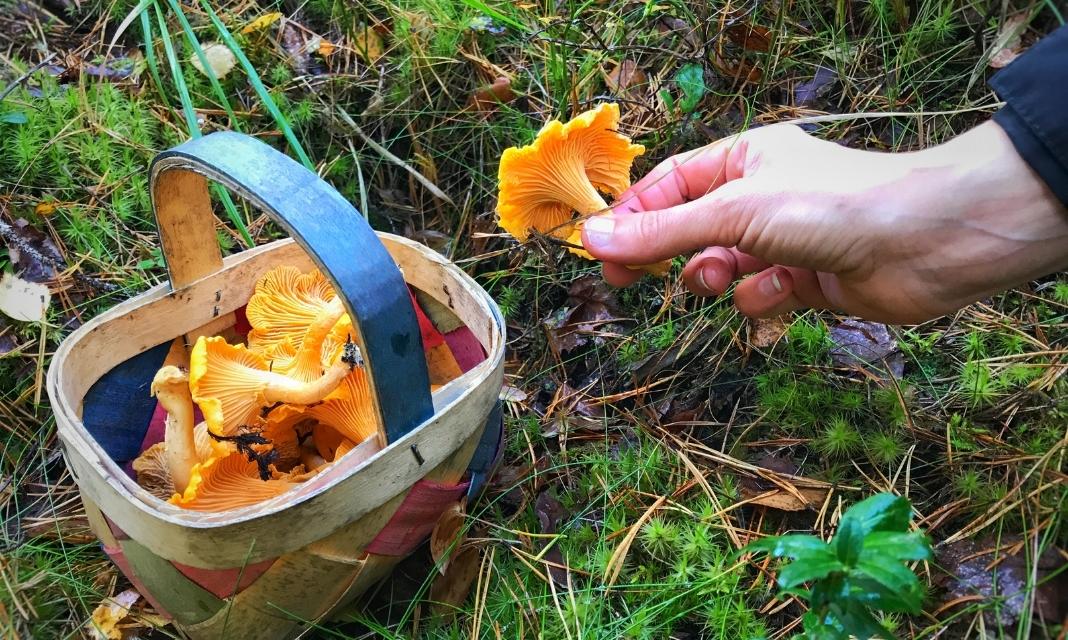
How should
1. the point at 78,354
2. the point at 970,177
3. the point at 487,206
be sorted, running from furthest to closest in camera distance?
the point at 487,206, the point at 78,354, the point at 970,177

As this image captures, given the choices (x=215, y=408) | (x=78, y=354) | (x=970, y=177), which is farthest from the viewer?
(x=78, y=354)

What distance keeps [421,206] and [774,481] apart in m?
1.51

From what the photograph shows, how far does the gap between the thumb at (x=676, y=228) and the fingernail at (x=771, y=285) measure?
284mm

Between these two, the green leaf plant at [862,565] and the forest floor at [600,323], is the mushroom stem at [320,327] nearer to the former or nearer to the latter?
the forest floor at [600,323]

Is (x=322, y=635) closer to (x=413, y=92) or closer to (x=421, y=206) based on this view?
(x=421, y=206)

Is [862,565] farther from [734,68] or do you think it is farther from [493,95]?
[493,95]

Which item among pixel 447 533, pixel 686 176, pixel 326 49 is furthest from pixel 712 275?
pixel 326 49

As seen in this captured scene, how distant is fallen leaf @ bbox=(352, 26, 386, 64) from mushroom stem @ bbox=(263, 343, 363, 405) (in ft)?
4.65

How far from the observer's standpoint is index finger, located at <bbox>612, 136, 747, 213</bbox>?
1.90 metres

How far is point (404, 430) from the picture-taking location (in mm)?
1580

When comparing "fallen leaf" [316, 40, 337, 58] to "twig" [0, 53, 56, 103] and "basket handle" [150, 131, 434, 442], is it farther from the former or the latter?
"basket handle" [150, 131, 434, 442]

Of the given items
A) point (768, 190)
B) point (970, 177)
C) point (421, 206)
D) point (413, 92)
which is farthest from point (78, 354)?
point (970, 177)

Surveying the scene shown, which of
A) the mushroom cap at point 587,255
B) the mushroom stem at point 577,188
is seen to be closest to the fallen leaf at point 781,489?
the mushroom cap at point 587,255

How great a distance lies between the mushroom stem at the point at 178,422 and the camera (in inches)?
62.9
